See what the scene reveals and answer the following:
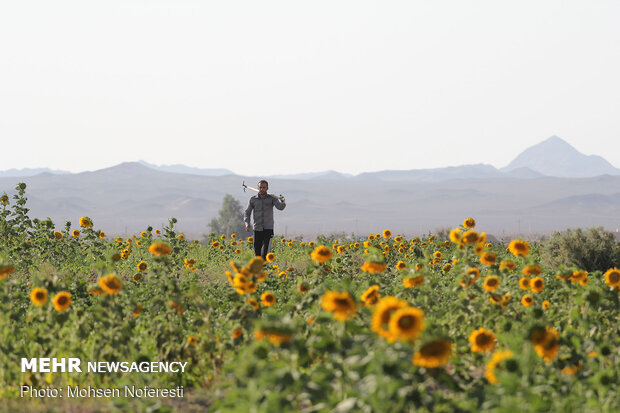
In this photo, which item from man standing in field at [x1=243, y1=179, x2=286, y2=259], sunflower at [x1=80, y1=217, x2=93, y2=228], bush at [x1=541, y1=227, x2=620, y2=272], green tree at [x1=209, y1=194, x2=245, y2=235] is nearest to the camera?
sunflower at [x1=80, y1=217, x2=93, y2=228]

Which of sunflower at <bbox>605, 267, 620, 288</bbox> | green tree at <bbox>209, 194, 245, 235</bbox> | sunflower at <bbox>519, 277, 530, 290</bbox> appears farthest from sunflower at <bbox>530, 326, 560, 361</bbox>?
green tree at <bbox>209, 194, 245, 235</bbox>

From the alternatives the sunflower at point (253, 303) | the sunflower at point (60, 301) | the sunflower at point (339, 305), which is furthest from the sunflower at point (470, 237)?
the sunflower at point (60, 301)

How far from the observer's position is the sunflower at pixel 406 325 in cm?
358

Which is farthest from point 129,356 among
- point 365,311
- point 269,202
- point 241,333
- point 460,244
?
point 269,202

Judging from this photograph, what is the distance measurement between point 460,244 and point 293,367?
386 cm

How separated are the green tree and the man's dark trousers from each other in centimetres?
3777

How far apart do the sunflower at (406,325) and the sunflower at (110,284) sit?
9.07ft

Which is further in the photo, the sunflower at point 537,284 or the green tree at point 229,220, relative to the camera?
the green tree at point 229,220

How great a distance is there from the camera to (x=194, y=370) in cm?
615

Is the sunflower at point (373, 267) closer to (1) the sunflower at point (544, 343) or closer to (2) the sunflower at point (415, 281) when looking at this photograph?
(2) the sunflower at point (415, 281)

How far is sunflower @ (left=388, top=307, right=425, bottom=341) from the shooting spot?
3580 mm

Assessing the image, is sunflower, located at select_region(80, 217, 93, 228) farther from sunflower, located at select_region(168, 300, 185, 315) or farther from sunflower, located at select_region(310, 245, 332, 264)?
sunflower, located at select_region(168, 300, 185, 315)

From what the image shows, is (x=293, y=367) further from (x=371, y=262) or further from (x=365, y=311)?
(x=371, y=262)

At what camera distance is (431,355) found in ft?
12.0
